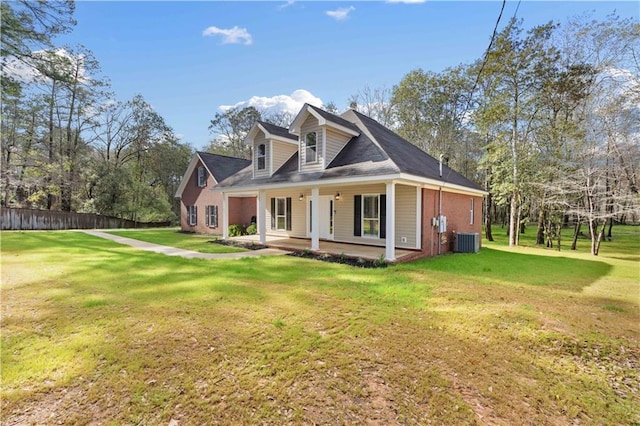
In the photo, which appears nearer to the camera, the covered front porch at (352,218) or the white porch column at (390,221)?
the white porch column at (390,221)

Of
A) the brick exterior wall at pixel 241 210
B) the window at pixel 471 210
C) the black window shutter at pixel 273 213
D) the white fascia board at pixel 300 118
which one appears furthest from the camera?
the brick exterior wall at pixel 241 210

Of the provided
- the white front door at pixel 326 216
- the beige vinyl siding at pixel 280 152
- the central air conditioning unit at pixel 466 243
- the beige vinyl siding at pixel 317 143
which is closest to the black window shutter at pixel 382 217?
the white front door at pixel 326 216

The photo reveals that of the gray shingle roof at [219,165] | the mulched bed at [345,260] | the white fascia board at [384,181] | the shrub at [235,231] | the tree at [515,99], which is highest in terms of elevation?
the tree at [515,99]

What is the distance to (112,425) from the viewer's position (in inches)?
98.0

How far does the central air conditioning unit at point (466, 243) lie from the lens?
481 inches

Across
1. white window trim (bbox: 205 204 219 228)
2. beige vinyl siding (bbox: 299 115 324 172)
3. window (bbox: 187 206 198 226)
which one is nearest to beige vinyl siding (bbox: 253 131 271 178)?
beige vinyl siding (bbox: 299 115 324 172)

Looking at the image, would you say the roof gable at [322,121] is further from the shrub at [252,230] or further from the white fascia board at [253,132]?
the shrub at [252,230]

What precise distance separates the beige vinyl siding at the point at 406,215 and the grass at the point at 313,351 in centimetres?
399

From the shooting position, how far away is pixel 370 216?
1188cm

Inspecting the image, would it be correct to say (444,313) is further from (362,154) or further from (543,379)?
(362,154)

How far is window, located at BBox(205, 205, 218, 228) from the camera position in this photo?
18.6 metres

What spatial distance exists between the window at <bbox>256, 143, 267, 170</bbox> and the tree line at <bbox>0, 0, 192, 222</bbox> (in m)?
14.2

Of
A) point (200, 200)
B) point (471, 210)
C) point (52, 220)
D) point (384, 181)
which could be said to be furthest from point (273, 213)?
point (52, 220)

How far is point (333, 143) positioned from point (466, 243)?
6.95m
